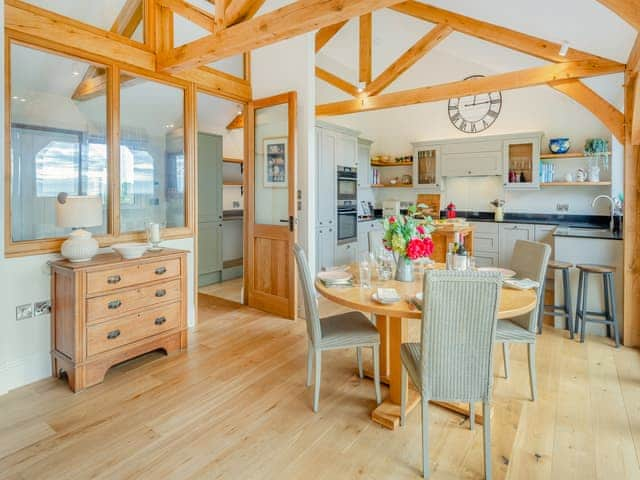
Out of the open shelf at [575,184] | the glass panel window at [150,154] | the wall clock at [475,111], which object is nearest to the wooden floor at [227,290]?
the glass panel window at [150,154]

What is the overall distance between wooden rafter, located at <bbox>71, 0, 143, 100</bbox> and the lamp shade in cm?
89

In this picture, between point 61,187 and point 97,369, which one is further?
point 61,187

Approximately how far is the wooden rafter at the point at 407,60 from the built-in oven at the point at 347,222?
159cm

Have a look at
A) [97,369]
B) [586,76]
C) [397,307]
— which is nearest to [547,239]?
[586,76]

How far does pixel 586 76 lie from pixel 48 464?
16.3 feet

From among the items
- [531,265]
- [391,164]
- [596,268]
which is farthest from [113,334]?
[391,164]

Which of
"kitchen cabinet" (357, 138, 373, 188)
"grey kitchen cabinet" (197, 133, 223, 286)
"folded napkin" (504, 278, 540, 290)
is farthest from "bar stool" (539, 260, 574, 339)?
"grey kitchen cabinet" (197, 133, 223, 286)

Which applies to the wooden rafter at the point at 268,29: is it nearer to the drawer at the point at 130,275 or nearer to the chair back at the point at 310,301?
the chair back at the point at 310,301

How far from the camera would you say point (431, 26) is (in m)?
5.52

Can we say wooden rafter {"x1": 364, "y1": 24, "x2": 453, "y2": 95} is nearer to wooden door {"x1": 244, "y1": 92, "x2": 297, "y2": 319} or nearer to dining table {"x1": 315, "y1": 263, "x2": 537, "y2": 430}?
wooden door {"x1": 244, "y1": 92, "x2": 297, "y2": 319}

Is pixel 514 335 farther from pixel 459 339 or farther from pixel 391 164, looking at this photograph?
pixel 391 164

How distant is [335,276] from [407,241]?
1.79ft

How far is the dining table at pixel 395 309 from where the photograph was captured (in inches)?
80.0

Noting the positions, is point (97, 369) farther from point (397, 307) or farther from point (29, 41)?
point (29, 41)
